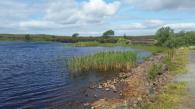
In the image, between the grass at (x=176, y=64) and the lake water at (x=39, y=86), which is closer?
the lake water at (x=39, y=86)

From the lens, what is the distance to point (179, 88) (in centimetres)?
2056

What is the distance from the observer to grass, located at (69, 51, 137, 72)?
3794cm

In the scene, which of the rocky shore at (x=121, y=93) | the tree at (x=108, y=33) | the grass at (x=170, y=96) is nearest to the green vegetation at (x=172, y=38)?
the rocky shore at (x=121, y=93)

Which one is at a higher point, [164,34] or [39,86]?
[164,34]

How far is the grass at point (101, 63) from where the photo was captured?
37.9m

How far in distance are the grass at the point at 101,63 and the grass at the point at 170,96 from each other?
16554mm

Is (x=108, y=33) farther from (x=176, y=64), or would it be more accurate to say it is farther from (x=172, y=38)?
(x=176, y=64)

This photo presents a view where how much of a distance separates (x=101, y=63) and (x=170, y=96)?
2067 cm

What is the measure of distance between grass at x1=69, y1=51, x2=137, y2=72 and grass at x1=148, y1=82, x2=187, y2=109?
16.6 m

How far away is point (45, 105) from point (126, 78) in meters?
12.7

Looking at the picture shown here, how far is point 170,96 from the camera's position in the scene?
18.2 m

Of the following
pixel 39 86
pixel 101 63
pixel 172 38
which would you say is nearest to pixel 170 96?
pixel 39 86

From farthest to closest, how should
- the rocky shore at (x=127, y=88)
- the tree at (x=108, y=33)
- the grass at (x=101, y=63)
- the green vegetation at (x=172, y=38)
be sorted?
the tree at (x=108, y=33) < the green vegetation at (x=172, y=38) < the grass at (x=101, y=63) < the rocky shore at (x=127, y=88)

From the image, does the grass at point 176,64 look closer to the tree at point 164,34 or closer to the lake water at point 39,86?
the lake water at point 39,86
